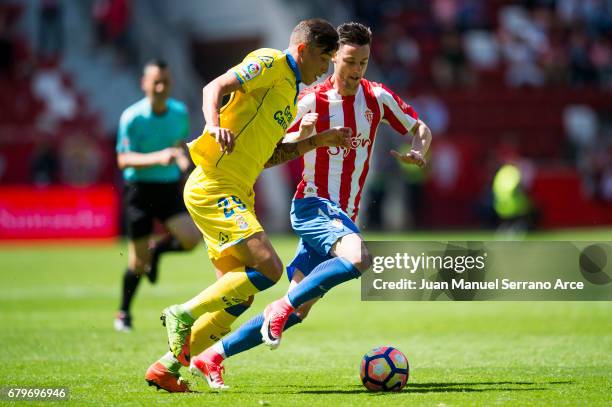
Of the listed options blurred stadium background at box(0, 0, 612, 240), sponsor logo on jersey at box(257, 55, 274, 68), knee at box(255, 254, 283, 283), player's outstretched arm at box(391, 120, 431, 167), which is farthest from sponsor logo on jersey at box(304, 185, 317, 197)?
blurred stadium background at box(0, 0, 612, 240)

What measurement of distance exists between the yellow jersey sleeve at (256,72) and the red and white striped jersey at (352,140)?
1047 millimetres

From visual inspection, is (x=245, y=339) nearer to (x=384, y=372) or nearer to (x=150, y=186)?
(x=384, y=372)

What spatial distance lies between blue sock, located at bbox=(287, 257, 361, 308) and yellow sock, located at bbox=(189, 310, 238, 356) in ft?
1.88

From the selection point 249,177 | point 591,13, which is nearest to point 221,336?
point 249,177

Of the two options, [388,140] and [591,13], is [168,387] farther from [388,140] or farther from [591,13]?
[591,13]

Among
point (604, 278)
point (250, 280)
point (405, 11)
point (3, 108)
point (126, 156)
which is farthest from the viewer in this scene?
point (405, 11)

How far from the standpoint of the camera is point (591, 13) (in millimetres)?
31781

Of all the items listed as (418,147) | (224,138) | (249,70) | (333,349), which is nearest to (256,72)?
(249,70)

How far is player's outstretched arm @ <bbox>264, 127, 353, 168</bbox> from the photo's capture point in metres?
7.01

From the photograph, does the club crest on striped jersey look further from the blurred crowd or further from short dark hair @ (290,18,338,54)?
the blurred crowd

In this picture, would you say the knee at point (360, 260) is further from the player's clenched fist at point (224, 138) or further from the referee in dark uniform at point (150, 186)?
the referee in dark uniform at point (150, 186)

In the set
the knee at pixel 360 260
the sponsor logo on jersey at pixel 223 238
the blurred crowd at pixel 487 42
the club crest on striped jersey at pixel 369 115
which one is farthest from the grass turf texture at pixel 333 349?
the blurred crowd at pixel 487 42

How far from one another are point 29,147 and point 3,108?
1962 millimetres

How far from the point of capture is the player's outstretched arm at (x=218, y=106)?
20.5 feet
